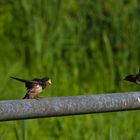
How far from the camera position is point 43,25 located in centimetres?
506

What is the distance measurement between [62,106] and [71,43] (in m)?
2.85

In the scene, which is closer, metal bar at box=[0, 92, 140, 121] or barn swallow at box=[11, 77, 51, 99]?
metal bar at box=[0, 92, 140, 121]

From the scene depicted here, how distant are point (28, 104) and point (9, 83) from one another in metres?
2.14

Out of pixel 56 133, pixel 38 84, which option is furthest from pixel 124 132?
pixel 38 84

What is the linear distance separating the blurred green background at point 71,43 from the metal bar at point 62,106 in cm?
176

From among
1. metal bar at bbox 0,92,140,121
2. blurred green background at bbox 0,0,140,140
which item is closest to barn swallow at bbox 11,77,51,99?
metal bar at bbox 0,92,140,121

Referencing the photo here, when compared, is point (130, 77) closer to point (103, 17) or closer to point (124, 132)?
point (124, 132)

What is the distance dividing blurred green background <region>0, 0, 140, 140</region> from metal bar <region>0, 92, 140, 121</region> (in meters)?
1.76

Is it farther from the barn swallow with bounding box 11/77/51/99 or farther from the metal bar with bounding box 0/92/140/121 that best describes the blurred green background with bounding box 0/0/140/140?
the metal bar with bounding box 0/92/140/121

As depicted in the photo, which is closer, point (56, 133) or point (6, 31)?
point (56, 133)

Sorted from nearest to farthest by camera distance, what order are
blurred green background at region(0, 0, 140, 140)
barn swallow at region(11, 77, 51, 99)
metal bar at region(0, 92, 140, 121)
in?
metal bar at region(0, 92, 140, 121)
barn swallow at region(11, 77, 51, 99)
blurred green background at region(0, 0, 140, 140)

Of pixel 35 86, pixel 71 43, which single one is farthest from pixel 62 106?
pixel 71 43

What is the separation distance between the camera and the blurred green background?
4426mm

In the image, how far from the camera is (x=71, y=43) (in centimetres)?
496
